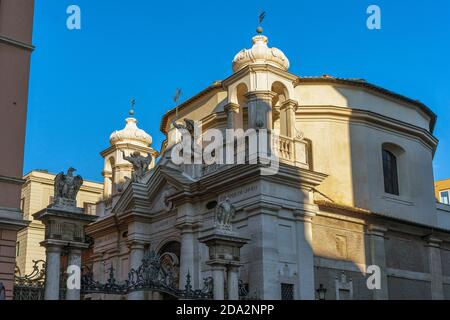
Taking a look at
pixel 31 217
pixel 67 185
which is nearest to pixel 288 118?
pixel 67 185

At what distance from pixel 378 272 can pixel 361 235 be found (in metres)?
1.44

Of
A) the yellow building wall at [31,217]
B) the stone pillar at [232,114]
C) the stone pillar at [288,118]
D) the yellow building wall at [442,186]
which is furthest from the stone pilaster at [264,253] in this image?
the yellow building wall at [442,186]

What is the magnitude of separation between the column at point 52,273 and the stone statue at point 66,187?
1.20 meters

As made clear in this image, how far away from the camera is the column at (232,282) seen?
2052 centimetres

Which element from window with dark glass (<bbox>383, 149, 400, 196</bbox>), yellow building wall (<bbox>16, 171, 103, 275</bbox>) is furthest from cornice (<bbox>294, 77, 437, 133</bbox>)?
yellow building wall (<bbox>16, 171, 103, 275</bbox>)

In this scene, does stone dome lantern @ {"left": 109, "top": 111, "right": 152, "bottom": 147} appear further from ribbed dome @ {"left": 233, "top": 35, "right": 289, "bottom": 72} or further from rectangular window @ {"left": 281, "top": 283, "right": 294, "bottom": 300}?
rectangular window @ {"left": 281, "top": 283, "right": 294, "bottom": 300}

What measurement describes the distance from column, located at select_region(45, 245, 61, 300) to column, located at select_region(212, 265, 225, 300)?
180 inches

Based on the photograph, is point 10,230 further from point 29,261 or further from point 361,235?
point 29,261

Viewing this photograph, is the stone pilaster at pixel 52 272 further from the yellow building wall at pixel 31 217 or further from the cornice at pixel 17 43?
the yellow building wall at pixel 31 217

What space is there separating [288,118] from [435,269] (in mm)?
8790

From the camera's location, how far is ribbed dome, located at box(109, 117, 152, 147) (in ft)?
112

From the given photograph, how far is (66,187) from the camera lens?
1842 cm

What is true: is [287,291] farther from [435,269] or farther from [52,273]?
[52,273]
